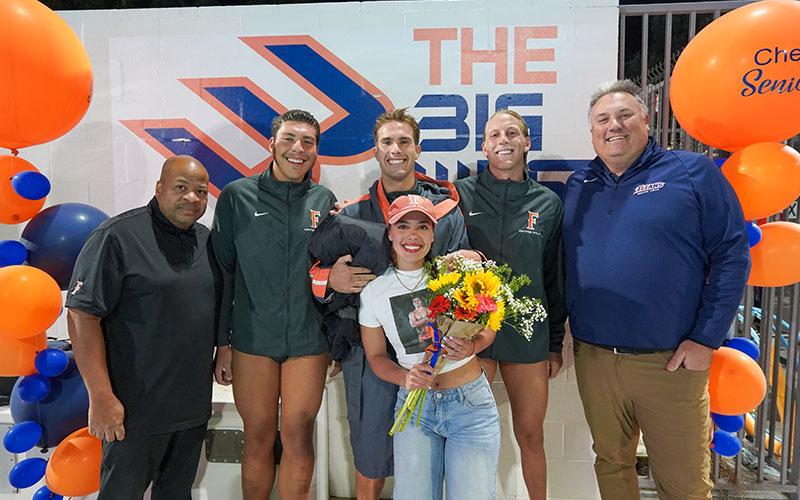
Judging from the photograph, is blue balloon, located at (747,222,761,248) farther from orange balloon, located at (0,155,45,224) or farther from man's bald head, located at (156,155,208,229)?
orange balloon, located at (0,155,45,224)

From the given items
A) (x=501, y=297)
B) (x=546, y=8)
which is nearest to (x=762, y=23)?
(x=546, y=8)

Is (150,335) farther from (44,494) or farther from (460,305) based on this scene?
(460,305)

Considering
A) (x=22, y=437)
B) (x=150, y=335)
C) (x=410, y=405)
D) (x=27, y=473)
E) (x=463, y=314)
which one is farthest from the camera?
(x=27, y=473)

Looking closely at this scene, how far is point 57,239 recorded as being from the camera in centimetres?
256

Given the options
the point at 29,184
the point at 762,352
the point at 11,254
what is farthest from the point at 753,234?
the point at 11,254

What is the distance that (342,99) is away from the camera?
127 inches

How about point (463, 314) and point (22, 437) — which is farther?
point (22, 437)

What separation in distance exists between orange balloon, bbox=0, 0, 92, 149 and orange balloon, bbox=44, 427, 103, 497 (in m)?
1.58

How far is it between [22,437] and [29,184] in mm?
1282

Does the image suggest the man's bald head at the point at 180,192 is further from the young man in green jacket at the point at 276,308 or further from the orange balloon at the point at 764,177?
the orange balloon at the point at 764,177

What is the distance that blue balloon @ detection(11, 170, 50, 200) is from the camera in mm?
2428

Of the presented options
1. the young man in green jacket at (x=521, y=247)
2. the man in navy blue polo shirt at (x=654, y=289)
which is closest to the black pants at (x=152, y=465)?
the young man in green jacket at (x=521, y=247)

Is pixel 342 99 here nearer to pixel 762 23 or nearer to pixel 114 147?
pixel 114 147

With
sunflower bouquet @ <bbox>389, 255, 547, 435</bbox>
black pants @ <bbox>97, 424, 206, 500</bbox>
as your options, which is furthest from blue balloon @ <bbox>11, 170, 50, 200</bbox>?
sunflower bouquet @ <bbox>389, 255, 547, 435</bbox>
